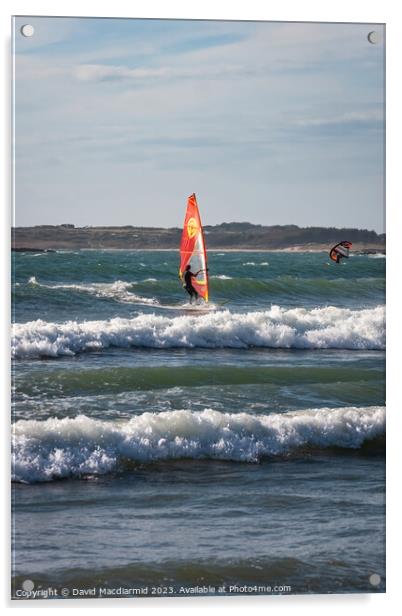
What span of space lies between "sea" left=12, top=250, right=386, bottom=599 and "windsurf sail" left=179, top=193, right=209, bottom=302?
0.07m

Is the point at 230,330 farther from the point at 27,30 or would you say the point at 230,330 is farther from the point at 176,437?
the point at 27,30

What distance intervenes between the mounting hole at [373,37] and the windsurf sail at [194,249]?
4.94ft

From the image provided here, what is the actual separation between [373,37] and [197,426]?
9.00 ft

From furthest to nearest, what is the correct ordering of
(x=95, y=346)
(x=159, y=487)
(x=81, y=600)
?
(x=95, y=346) → (x=159, y=487) → (x=81, y=600)

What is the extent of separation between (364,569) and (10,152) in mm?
3358

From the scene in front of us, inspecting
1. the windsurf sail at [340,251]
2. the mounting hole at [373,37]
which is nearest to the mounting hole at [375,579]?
the windsurf sail at [340,251]

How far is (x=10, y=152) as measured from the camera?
6.29 metres

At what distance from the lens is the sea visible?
6.11 meters

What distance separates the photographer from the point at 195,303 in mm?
6812

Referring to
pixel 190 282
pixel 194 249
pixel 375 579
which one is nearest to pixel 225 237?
pixel 194 249

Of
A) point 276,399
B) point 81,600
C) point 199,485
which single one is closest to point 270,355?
point 276,399

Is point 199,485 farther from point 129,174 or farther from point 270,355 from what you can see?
point 129,174

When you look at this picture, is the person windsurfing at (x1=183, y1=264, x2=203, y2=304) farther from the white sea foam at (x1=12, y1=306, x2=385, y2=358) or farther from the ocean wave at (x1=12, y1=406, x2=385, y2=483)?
the ocean wave at (x1=12, y1=406, x2=385, y2=483)
